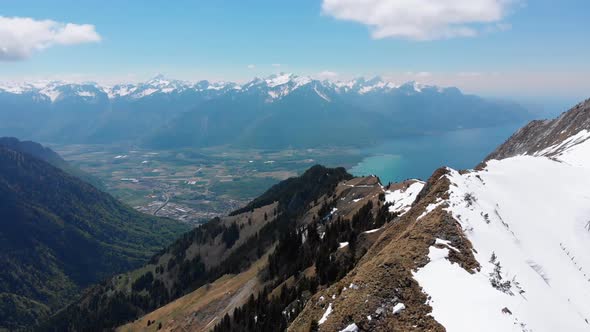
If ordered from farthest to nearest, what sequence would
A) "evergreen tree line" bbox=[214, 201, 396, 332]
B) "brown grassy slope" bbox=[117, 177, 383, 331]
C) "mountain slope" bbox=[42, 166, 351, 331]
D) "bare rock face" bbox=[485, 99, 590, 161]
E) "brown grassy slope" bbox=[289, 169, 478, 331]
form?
1. "mountain slope" bbox=[42, 166, 351, 331]
2. "bare rock face" bbox=[485, 99, 590, 161]
3. "brown grassy slope" bbox=[117, 177, 383, 331]
4. "evergreen tree line" bbox=[214, 201, 396, 332]
5. "brown grassy slope" bbox=[289, 169, 478, 331]

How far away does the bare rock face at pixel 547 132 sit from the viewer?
105 m

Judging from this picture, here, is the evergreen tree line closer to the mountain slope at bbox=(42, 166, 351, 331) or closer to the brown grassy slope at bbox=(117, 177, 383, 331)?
the brown grassy slope at bbox=(117, 177, 383, 331)

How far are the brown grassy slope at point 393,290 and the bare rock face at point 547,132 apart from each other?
276 ft

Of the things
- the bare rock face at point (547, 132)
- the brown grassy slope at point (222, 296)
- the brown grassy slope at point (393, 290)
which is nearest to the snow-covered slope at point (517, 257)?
the brown grassy slope at point (393, 290)

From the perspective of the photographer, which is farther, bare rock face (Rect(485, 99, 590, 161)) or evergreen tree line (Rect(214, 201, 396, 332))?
bare rock face (Rect(485, 99, 590, 161))

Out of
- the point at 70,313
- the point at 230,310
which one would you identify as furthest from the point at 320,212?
the point at 70,313

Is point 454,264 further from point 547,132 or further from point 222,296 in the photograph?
point 547,132

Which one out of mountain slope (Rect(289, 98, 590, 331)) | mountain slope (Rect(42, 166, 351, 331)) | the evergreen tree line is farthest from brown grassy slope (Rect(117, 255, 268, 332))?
mountain slope (Rect(289, 98, 590, 331))

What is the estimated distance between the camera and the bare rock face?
345 ft

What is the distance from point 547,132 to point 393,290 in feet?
421

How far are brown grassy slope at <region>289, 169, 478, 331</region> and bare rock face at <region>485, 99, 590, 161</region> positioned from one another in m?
84.0

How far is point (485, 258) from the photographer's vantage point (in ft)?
81.7

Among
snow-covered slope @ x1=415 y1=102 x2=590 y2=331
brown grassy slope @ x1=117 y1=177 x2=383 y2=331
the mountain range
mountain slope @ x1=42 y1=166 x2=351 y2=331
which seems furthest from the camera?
mountain slope @ x1=42 y1=166 x2=351 y2=331

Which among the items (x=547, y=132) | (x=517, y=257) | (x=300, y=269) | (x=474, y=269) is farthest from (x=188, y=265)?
(x=474, y=269)
